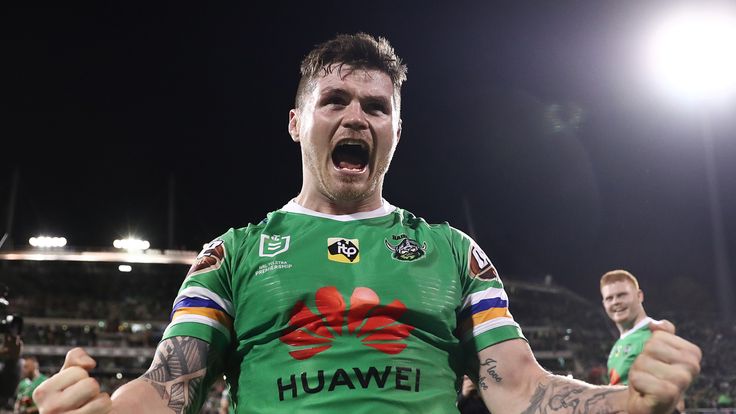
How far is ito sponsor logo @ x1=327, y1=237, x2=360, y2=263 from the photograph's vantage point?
2.35 meters

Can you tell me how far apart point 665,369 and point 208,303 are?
1.47m

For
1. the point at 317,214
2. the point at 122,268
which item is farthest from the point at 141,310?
the point at 317,214

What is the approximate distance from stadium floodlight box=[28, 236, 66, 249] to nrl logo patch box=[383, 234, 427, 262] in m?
36.9

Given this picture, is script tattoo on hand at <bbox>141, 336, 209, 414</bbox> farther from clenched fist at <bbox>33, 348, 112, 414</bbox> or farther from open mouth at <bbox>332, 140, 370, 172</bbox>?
open mouth at <bbox>332, 140, 370, 172</bbox>

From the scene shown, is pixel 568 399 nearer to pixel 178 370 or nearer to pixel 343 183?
pixel 343 183

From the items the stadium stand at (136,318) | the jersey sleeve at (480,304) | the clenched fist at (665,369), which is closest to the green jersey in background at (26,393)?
the jersey sleeve at (480,304)

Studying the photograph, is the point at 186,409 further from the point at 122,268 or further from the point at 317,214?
the point at 122,268

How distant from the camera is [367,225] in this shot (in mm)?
2537

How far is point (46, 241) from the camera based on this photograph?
34.8 m

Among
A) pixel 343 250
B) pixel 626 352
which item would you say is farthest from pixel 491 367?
pixel 626 352

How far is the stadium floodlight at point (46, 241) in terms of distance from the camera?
114 feet

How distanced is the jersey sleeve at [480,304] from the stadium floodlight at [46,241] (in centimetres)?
3695

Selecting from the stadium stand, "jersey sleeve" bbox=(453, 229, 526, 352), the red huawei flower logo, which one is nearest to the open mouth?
"jersey sleeve" bbox=(453, 229, 526, 352)

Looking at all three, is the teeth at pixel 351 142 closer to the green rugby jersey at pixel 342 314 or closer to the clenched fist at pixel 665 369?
the green rugby jersey at pixel 342 314
